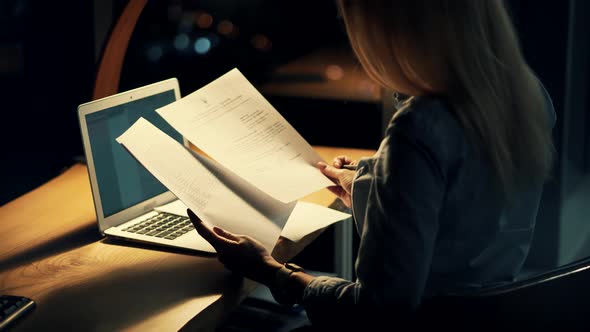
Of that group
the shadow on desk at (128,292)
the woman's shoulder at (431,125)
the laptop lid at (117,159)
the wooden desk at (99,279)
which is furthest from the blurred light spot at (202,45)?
the woman's shoulder at (431,125)

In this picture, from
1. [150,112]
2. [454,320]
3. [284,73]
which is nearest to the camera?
[454,320]

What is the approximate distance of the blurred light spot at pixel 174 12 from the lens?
2229 mm

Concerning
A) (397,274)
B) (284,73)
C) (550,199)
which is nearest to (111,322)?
(397,274)

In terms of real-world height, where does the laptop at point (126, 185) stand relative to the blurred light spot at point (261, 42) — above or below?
below

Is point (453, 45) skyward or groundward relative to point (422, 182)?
skyward

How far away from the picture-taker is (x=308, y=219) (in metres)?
1.52

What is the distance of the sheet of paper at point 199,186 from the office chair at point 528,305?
0.46 m

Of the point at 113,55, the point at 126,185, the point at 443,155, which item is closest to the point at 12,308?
the point at 126,185

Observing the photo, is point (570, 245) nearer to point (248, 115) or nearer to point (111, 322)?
point (248, 115)

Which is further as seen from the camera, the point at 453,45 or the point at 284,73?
the point at 284,73

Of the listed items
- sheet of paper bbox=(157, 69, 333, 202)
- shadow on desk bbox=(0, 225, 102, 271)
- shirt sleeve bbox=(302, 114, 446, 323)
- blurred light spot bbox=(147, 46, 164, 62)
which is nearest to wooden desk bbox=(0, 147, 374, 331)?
shadow on desk bbox=(0, 225, 102, 271)

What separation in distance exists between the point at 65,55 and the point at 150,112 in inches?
33.9

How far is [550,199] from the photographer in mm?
2521

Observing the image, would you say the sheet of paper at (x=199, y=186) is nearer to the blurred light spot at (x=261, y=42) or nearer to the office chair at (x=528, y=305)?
the office chair at (x=528, y=305)
